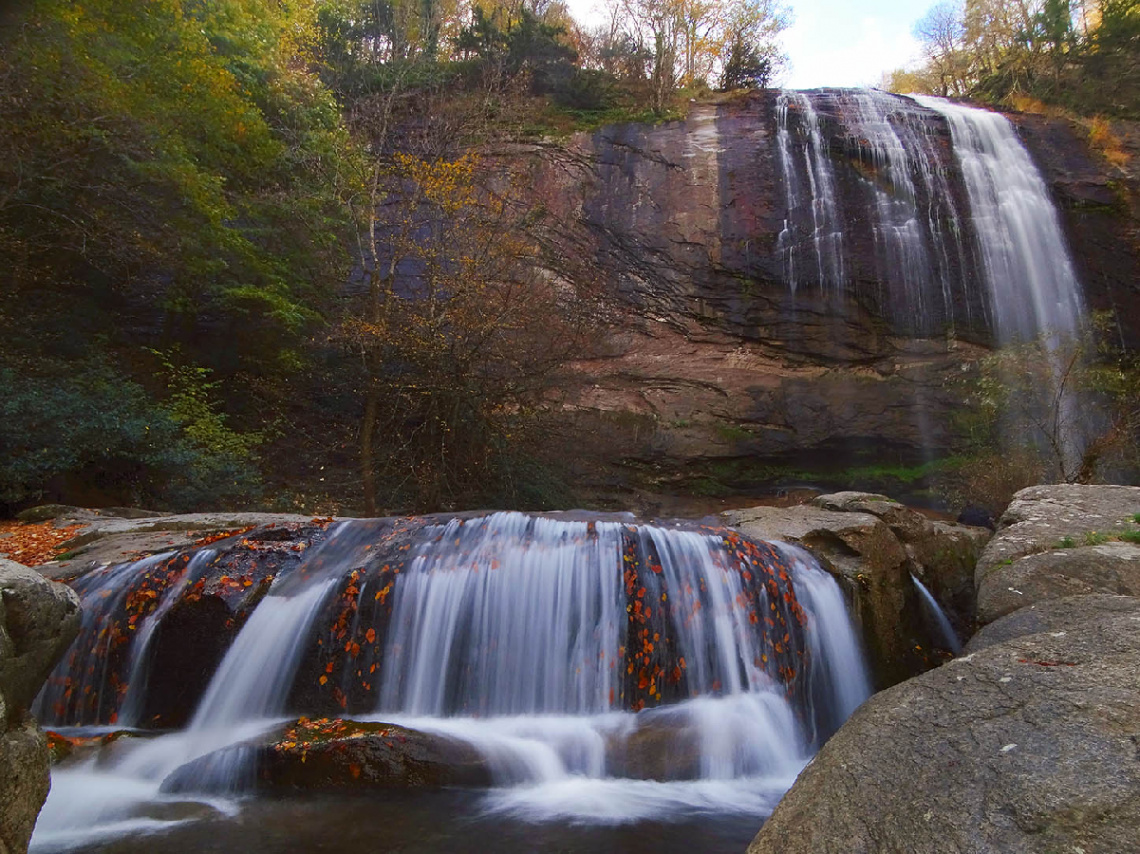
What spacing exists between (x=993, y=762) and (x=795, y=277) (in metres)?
18.1

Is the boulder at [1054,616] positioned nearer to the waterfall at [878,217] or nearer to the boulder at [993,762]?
the boulder at [993,762]

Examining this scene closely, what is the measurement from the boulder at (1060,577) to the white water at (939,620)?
7.15ft

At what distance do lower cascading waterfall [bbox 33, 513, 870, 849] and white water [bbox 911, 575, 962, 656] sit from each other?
5.58 feet

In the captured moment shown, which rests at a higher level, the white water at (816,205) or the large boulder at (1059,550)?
the white water at (816,205)

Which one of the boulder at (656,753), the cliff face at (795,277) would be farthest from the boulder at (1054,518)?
the cliff face at (795,277)

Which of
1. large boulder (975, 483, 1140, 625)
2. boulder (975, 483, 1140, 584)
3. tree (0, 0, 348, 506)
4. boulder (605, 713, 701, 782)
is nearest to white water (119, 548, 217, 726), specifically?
boulder (605, 713, 701, 782)

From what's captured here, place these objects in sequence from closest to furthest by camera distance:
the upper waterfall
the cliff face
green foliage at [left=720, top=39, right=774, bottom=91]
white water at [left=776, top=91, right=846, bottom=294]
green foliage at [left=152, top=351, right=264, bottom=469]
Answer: green foliage at [left=152, top=351, right=264, bottom=469] < the cliff face < the upper waterfall < white water at [left=776, top=91, right=846, bottom=294] < green foliage at [left=720, top=39, right=774, bottom=91]

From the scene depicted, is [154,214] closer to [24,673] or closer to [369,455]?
[369,455]

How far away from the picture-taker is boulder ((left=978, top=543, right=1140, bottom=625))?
17.3ft

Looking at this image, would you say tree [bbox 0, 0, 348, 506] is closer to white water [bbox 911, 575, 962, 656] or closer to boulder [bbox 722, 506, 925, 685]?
boulder [bbox 722, 506, 925, 685]

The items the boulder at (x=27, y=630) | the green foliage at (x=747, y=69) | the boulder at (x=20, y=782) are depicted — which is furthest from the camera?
the green foliage at (x=747, y=69)

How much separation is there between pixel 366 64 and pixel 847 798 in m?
22.2

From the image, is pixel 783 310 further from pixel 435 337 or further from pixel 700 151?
pixel 435 337

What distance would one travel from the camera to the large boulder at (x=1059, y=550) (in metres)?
5.36
